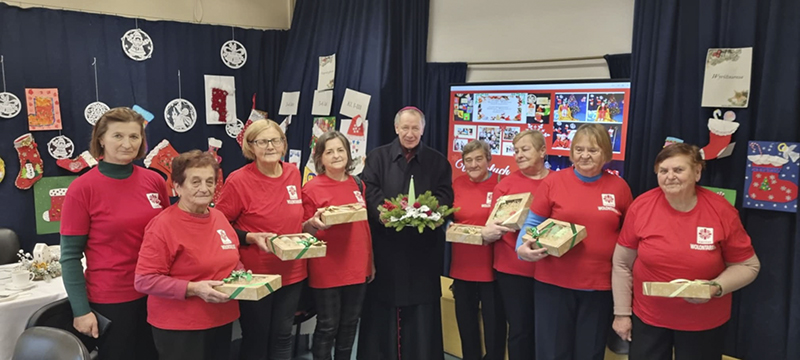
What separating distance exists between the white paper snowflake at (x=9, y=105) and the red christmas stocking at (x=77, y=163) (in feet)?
1.52

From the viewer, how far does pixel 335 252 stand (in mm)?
2723

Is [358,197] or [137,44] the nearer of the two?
[358,197]

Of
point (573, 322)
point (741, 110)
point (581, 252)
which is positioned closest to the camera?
point (581, 252)

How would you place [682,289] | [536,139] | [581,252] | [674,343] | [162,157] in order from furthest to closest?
[162,157], [536,139], [581,252], [674,343], [682,289]

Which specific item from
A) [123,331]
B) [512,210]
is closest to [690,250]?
[512,210]

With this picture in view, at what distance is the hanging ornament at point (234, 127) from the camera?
17.0 feet

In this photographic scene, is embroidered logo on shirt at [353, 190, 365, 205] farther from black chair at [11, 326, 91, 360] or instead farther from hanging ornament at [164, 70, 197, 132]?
hanging ornament at [164, 70, 197, 132]

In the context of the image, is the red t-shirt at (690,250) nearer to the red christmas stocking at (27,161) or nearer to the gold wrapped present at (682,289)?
the gold wrapped present at (682,289)

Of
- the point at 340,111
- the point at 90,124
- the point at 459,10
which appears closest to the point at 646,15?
the point at 459,10

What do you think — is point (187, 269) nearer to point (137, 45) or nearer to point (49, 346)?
point (49, 346)

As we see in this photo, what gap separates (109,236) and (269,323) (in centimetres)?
85

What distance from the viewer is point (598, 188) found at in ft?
8.09

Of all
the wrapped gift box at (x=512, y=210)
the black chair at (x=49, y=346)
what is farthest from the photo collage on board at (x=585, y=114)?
the black chair at (x=49, y=346)

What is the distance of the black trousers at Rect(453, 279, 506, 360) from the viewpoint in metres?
3.04
